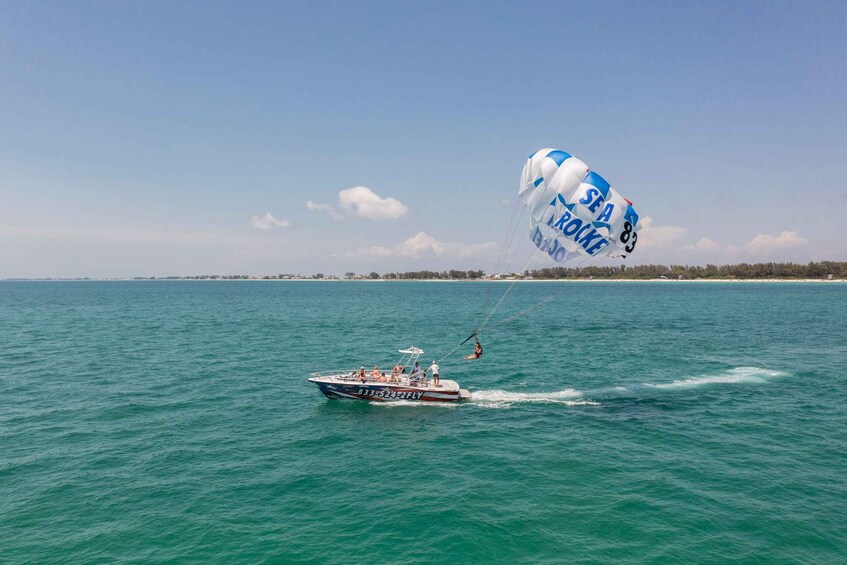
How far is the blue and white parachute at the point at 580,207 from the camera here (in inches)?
956

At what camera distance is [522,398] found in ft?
108

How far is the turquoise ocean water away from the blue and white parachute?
10390 mm

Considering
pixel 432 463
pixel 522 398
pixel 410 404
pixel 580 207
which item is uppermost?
pixel 580 207

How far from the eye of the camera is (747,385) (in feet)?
120

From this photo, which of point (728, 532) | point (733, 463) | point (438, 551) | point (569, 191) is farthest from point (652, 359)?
point (438, 551)

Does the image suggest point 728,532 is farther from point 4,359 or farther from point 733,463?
point 4,359

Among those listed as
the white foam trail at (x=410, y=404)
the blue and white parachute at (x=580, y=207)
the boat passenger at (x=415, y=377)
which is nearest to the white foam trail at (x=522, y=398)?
the white foam trail at (x=410, y=404)

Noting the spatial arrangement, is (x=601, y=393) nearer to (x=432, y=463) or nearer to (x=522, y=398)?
(x=522, y=398)

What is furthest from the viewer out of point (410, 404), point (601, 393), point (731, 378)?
point (731, 378)

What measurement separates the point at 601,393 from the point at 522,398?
6.29 m

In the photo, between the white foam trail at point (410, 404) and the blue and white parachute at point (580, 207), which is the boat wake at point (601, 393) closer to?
the white foam trail at point (410, 404)

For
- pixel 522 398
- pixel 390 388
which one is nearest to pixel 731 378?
pixel 522 398

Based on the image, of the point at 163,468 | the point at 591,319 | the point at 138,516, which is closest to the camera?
the point at 138,516

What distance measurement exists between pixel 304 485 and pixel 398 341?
42.0m
